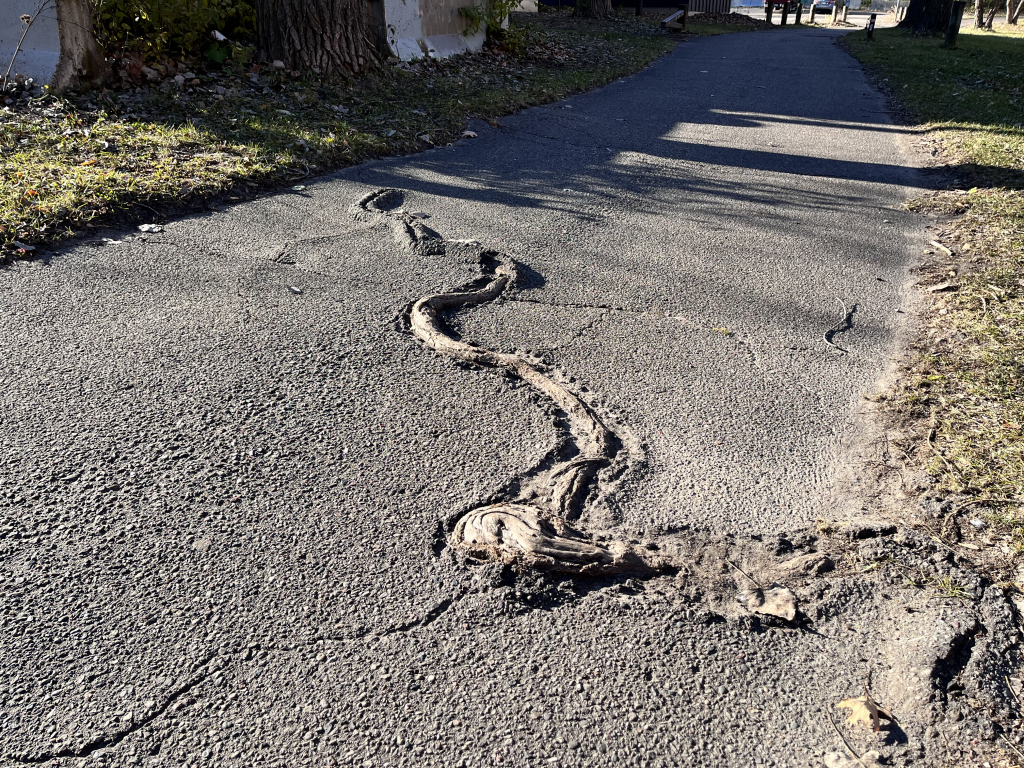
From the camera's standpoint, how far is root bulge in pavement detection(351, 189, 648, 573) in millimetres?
1957

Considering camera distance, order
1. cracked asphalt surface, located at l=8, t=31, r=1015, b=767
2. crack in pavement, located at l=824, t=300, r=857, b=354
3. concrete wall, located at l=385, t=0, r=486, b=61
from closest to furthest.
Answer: cracked asphalt surface, located at l=8, t=31, r=1015, b=767 < crack in pavement, located at l=824, t=300, r=857, b=354 < concrete wall, located at l=385, t=0, r=486, b=61

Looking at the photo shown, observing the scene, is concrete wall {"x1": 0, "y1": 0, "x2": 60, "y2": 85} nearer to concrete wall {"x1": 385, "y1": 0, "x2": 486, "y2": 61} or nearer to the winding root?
concrete wall {"x1": 385, "y1": 0, "x2": 486, "y2": 61}

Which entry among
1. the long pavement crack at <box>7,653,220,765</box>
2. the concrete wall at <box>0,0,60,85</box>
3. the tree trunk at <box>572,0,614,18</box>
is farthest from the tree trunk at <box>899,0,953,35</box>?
the long pavement crack at <box>7,653,220,765</box>

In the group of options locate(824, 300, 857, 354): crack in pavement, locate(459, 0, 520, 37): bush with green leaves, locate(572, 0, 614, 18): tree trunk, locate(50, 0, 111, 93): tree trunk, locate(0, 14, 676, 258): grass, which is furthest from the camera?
locate(572, 0, 614, 18): tree trunk

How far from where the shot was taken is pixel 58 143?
524 centimetres

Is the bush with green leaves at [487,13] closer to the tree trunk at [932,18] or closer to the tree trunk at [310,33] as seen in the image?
the tree trunk at [310,33]

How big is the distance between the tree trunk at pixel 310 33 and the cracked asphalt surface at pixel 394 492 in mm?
3623

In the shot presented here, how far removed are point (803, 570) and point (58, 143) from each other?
5.60m

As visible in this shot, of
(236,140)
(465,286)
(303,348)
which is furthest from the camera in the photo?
(236,140)

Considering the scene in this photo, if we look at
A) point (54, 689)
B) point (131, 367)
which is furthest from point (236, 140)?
point (54, 689)

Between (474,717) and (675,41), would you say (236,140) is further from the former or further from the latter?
(675,41)

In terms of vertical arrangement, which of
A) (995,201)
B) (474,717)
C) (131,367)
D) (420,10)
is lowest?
(474,717)

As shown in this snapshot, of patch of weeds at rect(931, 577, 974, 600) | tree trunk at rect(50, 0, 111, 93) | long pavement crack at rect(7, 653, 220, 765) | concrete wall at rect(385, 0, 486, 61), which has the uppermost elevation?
concrete wall at rect(385, 0, 486, 61)

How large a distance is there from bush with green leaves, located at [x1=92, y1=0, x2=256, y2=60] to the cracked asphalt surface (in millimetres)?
3679
